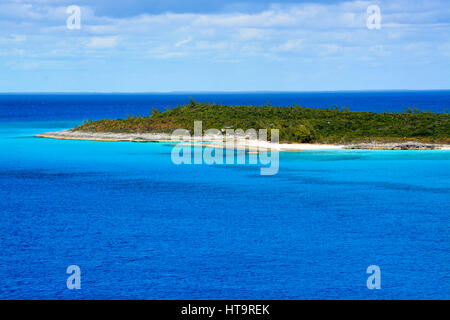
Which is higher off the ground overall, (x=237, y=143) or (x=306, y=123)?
(x=306, y=123)

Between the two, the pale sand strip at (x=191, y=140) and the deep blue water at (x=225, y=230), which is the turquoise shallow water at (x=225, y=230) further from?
the pale sand strip at (x=191, y=140)

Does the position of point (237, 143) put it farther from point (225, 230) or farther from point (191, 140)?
point (225, 230)

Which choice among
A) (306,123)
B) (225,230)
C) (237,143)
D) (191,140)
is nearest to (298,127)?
(306,123)

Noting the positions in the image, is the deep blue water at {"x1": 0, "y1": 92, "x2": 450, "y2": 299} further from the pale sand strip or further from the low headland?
the low headland

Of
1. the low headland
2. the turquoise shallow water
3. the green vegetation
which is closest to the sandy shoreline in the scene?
the low headland

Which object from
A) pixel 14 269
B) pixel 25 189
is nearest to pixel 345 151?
pixel 25 189

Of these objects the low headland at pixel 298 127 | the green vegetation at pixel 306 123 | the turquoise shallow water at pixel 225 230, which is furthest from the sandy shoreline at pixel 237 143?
the turquoise shallow water at pixel 225 230

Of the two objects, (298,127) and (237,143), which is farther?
(298,127)
